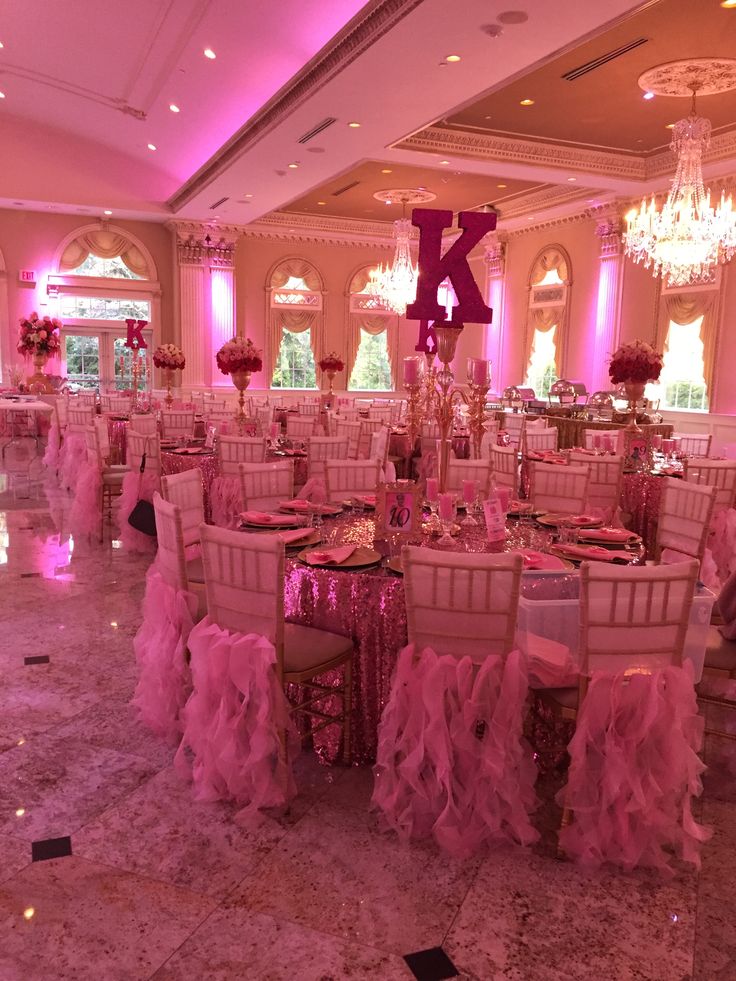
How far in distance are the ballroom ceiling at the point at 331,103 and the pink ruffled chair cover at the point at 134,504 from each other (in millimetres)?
3659

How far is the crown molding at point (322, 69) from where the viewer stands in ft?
18.6

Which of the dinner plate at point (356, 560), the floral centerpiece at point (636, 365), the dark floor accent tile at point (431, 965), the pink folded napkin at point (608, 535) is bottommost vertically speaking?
the dark floor accent tile at point (431, 965)

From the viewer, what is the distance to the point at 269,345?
1571cm

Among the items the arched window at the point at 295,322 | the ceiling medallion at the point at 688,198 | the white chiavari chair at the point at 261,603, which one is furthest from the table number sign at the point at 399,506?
the arched window at the point at 295,322

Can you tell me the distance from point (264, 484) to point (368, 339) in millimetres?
12039

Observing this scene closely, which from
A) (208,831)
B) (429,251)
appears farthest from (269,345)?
(208,831)

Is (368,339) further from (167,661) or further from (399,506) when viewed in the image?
(167,661)

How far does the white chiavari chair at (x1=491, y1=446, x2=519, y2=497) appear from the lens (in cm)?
564

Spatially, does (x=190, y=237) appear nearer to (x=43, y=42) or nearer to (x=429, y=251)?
(x=43, y=42)

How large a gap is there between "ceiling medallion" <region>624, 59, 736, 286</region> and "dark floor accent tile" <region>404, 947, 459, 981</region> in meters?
6.95

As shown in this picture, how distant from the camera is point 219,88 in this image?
908 cm

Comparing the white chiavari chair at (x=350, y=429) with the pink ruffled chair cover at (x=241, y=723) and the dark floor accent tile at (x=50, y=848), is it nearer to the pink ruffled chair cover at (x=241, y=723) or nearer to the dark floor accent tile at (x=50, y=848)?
the pink ruffled chair cover at (x=241, y=723)

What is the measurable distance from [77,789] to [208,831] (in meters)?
0.58

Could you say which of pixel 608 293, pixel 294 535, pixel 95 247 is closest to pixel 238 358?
pixel 294 535
